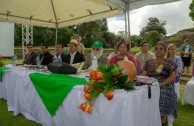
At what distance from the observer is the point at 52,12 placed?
6.66 m

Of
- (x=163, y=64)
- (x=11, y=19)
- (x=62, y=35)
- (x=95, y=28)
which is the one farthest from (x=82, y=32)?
(x=163, y=64)

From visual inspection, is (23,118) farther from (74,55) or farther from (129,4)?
(129,4)

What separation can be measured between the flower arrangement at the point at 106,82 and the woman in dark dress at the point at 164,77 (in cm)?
93

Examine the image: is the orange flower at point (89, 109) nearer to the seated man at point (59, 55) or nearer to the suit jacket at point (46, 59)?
the seated man at point (59, 55)

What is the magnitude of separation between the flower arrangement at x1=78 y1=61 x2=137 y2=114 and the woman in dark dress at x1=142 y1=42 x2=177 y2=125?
93cm

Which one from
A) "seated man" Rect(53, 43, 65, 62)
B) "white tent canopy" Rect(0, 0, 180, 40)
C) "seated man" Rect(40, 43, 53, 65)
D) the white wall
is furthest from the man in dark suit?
the white wall

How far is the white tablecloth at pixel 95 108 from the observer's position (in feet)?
7.22

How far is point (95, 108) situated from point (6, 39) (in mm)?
12080

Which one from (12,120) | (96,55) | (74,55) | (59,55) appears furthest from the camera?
(59,55)

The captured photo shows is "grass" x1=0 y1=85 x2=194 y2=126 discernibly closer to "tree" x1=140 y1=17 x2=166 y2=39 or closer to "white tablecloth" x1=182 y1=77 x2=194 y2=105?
"white tablecloth" x1=182 y1=77 x2=194 y2=105

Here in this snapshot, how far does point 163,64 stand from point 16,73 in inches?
97.1

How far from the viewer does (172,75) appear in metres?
3.03

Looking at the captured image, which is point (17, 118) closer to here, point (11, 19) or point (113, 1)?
point (113, 1)

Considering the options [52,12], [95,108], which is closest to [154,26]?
[52,12]
